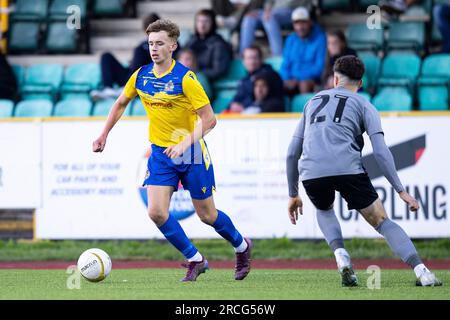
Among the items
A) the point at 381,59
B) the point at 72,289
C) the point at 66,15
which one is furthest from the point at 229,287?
the point at 66,15

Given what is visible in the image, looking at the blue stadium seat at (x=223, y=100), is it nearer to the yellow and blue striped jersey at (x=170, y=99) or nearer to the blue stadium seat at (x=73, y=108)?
the blue stadium seat at (x=73, y=108)

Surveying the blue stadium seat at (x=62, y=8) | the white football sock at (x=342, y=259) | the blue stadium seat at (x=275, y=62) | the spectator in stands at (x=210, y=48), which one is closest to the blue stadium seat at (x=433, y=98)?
the blue stadium seat at (x=275, y=62)

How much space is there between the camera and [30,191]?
14586 mm

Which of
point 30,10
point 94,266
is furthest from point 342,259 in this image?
point 30,10

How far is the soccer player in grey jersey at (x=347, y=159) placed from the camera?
8.76m

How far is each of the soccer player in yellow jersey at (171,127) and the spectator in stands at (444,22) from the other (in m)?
7.69

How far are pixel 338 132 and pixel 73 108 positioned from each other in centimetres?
846

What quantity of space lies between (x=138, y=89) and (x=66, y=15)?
31.6ft

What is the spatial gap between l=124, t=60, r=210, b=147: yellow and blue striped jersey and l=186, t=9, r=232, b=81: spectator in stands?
6.87 meters

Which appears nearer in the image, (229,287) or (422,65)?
(229,287)

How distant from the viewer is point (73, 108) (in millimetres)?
16625

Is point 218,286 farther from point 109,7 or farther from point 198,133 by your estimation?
point 109,7
